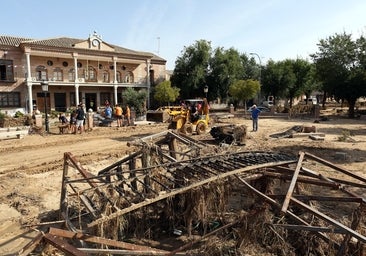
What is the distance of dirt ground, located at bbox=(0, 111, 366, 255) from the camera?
681 cm

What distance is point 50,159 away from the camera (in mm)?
12352

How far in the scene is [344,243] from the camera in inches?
180

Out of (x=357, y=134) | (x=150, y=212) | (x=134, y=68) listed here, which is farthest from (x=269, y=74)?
(x=150, y=212)

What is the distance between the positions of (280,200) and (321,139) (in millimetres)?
12439

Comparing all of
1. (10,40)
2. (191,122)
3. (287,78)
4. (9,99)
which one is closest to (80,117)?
(191,122)

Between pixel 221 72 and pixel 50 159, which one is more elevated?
pixel 221 72

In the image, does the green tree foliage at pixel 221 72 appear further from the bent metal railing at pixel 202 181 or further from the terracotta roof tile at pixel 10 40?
the bent metal railing at pixel 202 181

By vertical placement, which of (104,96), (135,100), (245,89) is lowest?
(135,100)

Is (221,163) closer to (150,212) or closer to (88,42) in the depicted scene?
(150,212)

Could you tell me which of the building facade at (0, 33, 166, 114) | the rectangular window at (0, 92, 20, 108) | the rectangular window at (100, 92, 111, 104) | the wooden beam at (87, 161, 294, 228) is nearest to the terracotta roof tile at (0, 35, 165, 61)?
the building facade at (0, 33, 166, 114)

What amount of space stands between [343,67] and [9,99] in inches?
1285

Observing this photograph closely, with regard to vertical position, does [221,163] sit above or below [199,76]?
below

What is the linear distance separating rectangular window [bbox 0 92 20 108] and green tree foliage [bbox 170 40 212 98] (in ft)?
60.0

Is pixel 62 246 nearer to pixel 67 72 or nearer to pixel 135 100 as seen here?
pixel 135 100
